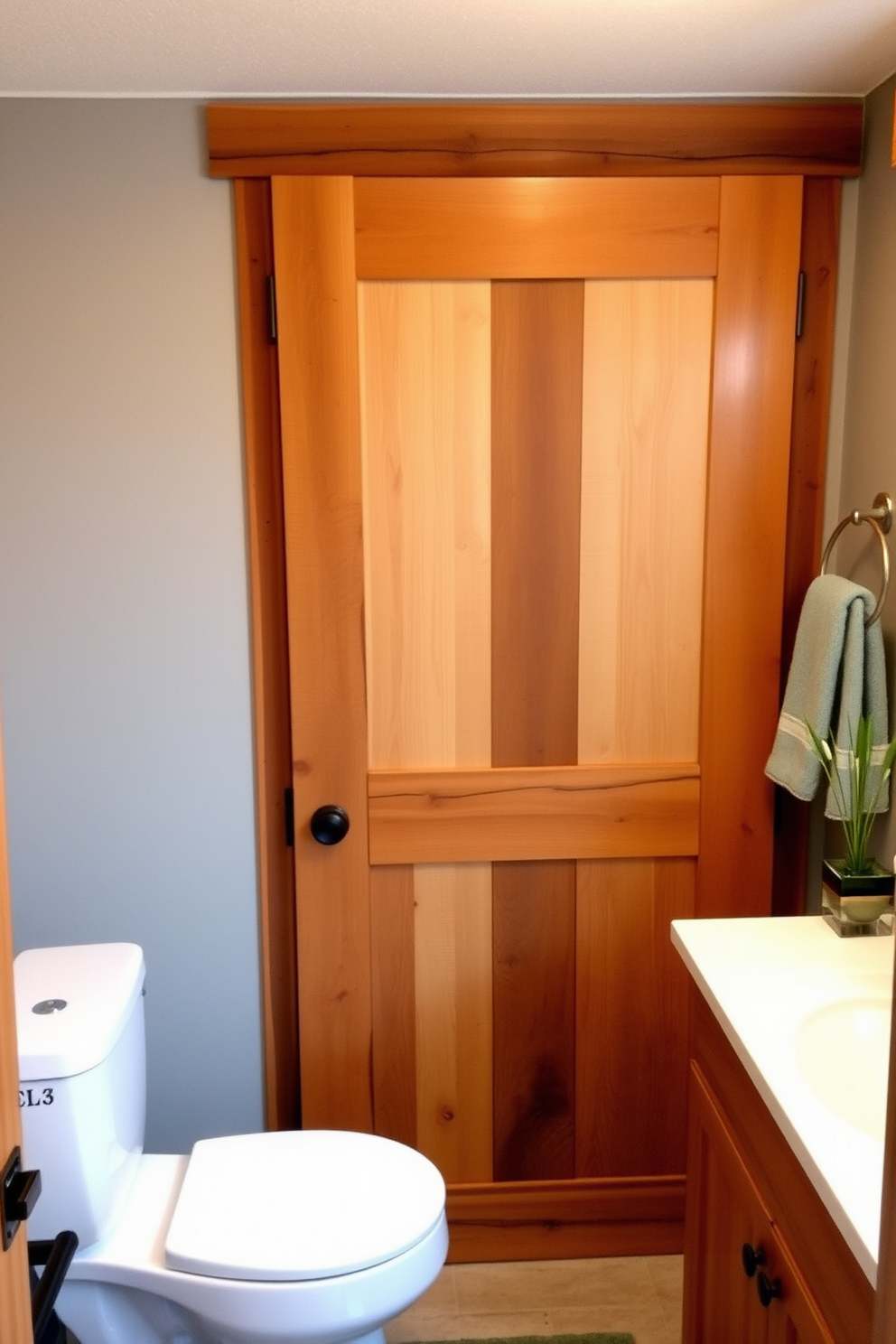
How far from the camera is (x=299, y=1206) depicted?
1.60 meters

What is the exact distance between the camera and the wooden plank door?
6.09 feet

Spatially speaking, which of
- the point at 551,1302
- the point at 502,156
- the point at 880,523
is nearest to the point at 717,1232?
the point at 551,1302

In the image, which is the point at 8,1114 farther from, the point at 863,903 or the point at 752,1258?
the point at 863,903

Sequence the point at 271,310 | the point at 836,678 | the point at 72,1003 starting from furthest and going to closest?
the point at 271,310 → the point at 836,678 → the point at 72,1003

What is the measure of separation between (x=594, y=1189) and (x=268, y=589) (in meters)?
1.28

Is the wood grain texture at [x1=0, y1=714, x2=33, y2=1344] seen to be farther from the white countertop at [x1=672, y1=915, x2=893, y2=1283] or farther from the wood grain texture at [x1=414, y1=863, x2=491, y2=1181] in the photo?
the wood grain texture at [x1=414, y1=863, x2=491, y2=1181]

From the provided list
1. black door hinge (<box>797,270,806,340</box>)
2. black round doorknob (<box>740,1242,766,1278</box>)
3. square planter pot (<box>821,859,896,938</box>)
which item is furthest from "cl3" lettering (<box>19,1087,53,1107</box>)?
black door hinge (<box>797,270,806,340</box>)

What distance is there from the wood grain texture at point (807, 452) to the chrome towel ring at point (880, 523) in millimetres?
169

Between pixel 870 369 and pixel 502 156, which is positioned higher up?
pixel 502 156

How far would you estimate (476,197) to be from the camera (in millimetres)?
1830

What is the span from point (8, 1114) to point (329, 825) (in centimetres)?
109

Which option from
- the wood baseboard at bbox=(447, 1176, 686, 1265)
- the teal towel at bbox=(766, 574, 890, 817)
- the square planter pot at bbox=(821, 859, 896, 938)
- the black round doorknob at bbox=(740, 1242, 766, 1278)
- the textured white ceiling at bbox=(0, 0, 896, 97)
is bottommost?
the wood baseboard at bbox=(447, 1176, 686, 1265)

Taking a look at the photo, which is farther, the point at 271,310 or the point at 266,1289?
the point at 271,310

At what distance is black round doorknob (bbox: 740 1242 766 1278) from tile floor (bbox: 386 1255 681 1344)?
2.61ft
